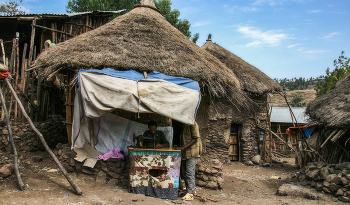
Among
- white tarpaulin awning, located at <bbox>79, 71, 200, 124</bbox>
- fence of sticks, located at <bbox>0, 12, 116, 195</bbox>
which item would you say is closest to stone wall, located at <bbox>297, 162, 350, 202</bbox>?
white tarpaulin awning, located at <bbox>79, 71, 200, 124</bbox>

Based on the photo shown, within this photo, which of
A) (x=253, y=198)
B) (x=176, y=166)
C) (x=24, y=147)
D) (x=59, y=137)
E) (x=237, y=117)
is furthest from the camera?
(x=237, y=117)

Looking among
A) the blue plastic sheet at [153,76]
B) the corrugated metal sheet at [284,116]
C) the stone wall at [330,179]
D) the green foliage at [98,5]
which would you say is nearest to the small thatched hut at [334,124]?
the stone wall at [330,179]

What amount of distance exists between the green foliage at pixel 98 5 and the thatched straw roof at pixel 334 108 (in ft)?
40.9

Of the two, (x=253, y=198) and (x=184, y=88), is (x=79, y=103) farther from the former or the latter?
(x=253, y=198)

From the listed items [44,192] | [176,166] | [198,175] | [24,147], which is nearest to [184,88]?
[176,166]

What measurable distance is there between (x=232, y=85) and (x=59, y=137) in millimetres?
4872

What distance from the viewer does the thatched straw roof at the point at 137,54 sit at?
564 centimetres

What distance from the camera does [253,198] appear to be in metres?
5.61

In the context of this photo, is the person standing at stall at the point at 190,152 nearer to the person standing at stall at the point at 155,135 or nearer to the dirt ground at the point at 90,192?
the dirt ground at the point at 90,192

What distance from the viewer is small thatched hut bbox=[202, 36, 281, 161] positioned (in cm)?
980

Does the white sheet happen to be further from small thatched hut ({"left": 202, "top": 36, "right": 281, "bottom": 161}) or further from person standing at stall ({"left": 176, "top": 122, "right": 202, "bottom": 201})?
small thatched hut ({"left": 202, "top": 36, "right": 281, "bottom": 161})

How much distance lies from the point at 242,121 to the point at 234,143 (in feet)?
3.28

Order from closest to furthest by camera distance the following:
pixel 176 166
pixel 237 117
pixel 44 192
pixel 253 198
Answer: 1. pixel 44 192
2. pixel 176 166
3. pixel 253 198
4. pixel 237 117

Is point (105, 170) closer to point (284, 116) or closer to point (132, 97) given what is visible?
point (132, 97)
